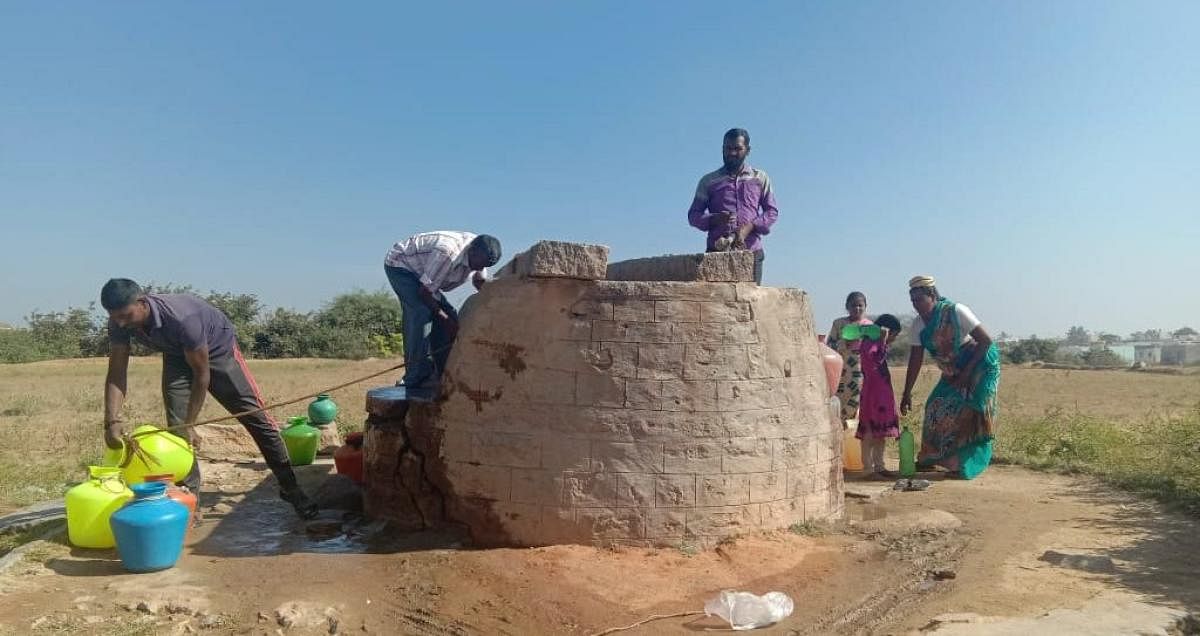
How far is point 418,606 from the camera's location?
3.38 m

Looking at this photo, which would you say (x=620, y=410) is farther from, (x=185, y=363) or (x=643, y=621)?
(x=185, y=363)

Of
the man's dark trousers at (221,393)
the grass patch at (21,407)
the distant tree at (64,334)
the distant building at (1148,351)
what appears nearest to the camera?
the man's dark trousers at (221,393)

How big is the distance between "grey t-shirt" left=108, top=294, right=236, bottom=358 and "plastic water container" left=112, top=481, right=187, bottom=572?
0.94m

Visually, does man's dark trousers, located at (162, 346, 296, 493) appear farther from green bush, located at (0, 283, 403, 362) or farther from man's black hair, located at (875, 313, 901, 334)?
green bush, located at (0, 283, 403, 362)

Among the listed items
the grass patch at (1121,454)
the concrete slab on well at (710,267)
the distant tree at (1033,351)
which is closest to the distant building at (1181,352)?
the distant tree at (1033,351)

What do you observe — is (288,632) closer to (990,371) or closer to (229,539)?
(229,539)

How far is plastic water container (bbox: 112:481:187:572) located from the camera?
12.0 feet

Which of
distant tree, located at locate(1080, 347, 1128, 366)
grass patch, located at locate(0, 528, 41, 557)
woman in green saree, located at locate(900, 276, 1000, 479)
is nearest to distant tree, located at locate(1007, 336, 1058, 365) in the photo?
distant tree, located at locate(1080, 347, 1128, 366)

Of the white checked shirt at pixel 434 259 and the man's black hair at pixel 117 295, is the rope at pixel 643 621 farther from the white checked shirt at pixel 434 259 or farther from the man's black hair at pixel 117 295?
the man's black hair at pixel 117 295

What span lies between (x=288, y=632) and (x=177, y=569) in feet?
3.79

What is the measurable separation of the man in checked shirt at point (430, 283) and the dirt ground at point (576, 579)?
1134 millimetres

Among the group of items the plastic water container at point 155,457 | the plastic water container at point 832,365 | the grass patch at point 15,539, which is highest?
the plastic water container at point 832,365

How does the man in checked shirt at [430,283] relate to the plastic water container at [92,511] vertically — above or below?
above

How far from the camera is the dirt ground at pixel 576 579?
126 inches
